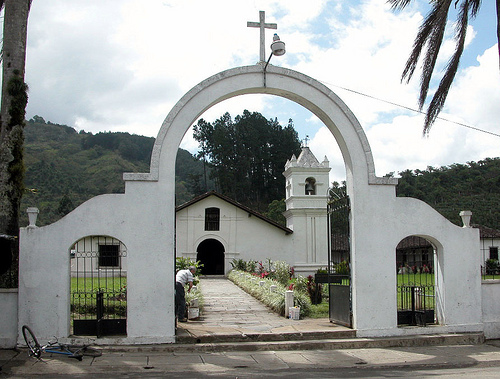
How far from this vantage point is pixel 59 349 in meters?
9.55

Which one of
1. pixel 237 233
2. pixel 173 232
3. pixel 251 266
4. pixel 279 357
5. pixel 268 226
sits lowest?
pixel 279 357

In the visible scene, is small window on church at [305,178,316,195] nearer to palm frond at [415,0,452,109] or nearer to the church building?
the church building

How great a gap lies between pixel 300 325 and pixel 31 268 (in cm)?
623

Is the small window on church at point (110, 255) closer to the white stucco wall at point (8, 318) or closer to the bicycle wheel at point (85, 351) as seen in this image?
the bicycle wheel at point (85, 351)

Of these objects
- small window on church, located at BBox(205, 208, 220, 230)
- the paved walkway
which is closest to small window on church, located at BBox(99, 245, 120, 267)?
the paved walkway

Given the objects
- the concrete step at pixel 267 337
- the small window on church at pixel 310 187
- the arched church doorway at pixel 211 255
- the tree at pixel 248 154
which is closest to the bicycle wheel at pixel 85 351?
the concrete step at pixel 267 337

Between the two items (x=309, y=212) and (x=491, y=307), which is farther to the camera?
(x=309, y=212)

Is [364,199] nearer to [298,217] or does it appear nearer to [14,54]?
[14,54]

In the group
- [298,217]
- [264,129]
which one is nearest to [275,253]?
[298,217]

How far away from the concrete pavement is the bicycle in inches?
5.5

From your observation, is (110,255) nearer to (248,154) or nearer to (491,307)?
(491,307)

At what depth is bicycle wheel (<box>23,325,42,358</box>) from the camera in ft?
30.5

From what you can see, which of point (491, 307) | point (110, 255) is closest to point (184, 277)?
point (110, 255)

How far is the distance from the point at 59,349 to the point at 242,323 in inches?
207
